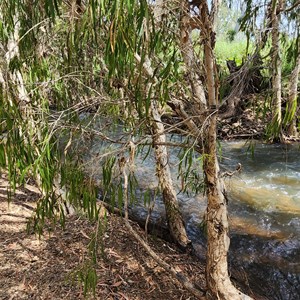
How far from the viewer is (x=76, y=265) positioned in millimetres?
2859

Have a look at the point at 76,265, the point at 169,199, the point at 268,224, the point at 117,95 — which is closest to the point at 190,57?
the point at 117,95

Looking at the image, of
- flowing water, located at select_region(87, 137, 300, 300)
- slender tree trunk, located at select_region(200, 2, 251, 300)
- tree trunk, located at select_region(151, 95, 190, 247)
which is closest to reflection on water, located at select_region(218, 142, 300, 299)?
flowing water, located at select_region(87, 137, 300, 300)

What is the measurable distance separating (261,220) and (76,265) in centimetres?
255

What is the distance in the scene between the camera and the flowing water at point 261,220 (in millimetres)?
3117

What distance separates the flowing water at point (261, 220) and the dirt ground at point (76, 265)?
1.91 ft

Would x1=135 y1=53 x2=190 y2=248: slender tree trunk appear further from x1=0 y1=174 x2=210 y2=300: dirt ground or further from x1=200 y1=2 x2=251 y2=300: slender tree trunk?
x1=200 y1=2 x2=251 y2=300: slender tree trunk

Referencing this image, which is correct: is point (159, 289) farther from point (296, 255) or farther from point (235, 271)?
point (296, 255)

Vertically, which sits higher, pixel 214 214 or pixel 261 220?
pixel 214 214

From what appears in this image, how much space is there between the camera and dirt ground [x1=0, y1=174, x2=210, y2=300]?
2568 mm

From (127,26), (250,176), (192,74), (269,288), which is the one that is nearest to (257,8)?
(192,74)

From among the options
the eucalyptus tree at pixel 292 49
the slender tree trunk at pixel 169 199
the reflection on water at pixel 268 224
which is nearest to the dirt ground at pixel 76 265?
the slender tree trunk at pixel 169 199

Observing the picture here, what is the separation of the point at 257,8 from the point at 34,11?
135 cm

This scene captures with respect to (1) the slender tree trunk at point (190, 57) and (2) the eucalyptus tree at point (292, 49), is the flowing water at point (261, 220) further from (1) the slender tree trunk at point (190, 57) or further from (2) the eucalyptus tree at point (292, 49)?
(2) the eucalyptus tree at point (292, 49)

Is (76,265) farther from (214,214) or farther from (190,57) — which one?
(190,57)
